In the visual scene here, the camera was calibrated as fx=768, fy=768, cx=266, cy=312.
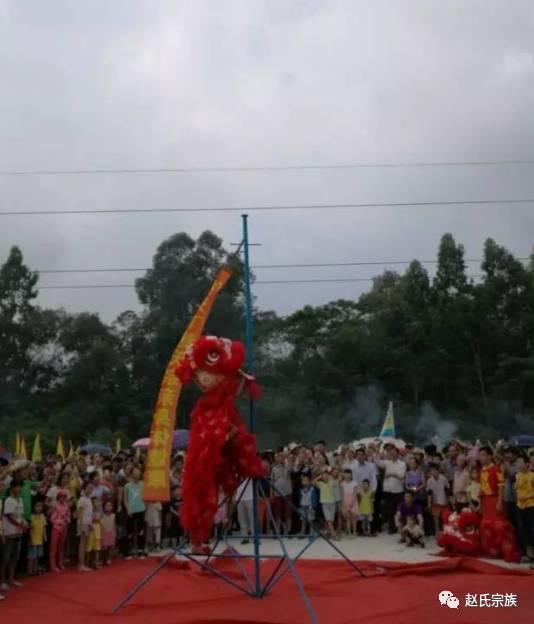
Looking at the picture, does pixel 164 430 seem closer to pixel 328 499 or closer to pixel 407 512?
pixel 328 499

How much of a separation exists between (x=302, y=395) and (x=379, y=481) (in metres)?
17.6

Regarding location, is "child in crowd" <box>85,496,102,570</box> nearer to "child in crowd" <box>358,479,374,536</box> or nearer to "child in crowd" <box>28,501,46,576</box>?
"child in crowd" <box>28,501,46,576</box>

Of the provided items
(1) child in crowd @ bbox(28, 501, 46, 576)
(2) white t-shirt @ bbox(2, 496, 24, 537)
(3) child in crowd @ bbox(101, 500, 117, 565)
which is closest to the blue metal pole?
(2) white t-shirt @ bbox(2, 496, 24, 537)

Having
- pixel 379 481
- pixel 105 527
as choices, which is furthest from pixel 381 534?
pixel 105 527

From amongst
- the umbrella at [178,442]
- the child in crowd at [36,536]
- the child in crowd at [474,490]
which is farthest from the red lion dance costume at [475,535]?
the umbrella at [178,442]

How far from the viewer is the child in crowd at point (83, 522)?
9.56 m

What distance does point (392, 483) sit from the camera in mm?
11852

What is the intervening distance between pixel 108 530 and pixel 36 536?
128 centimetres

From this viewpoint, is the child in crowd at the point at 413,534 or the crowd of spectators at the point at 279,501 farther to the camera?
the child in crowd at the point at 413,534

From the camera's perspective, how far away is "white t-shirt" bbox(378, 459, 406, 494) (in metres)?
11.8

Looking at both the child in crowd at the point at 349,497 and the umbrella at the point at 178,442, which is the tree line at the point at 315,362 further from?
the child in crowd at the point at 349,497

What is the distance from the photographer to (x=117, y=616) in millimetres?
7016

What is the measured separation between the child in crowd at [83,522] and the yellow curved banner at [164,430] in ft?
2.58

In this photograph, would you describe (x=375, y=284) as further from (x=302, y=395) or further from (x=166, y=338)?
(x=166, y=338)
